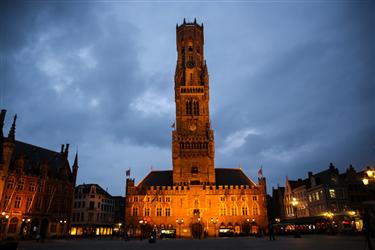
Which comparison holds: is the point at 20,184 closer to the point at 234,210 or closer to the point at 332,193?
the point at 234,210

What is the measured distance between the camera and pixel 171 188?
63344 millimetres

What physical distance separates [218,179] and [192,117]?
16.2 metres

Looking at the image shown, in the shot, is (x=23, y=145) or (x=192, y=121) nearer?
(x=23, y=145)

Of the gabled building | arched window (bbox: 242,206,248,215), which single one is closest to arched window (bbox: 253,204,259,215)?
arched window (bbox: 242,206,248,215)

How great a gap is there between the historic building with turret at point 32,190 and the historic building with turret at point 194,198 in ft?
44.4

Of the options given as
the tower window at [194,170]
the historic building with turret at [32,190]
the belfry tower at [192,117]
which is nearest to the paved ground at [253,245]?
the historic building with turret at [32,190]

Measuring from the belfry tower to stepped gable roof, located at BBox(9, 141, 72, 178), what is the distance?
83.6 ft

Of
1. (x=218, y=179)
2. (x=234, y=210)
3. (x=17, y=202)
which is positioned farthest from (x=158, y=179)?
(x=17, y=202)

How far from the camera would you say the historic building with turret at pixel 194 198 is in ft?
201

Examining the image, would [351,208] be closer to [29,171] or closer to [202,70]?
[202,70]

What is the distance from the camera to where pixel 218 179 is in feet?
228

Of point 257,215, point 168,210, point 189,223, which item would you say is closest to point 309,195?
point 257,215

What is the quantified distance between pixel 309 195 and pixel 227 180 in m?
18.5

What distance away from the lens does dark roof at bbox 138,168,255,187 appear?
67.8m
